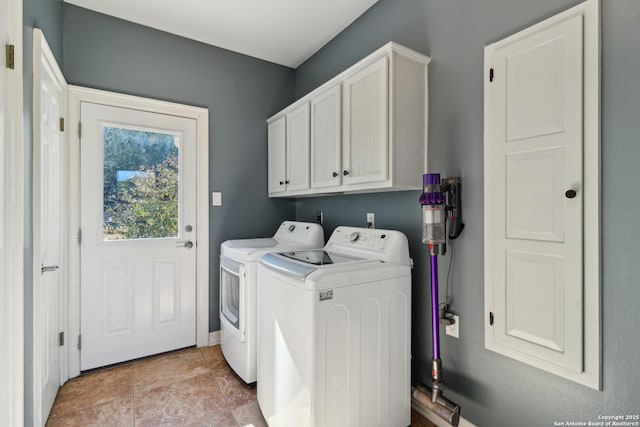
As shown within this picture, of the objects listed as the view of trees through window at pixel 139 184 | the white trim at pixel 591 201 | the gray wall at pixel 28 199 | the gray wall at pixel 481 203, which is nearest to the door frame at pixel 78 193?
the view of trees through window at pixel 139 184

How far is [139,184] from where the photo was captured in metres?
2.53

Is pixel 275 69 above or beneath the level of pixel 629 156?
→ above

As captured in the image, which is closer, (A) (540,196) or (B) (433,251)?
(A) (540,196)

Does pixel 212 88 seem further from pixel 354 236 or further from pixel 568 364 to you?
pixel 568 364

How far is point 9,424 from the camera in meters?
1.24

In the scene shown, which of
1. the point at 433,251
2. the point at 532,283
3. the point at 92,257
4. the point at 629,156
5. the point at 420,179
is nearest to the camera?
the point at 629,156

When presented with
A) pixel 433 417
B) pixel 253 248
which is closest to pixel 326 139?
pixel 253 248

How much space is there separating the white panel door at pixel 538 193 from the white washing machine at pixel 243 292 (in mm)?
1374

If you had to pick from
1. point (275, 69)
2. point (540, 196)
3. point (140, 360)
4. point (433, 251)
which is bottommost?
point (140, 360)

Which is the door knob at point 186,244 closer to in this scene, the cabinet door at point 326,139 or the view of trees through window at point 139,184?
the view of trees through window at point 139,184

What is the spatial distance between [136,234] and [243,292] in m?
1.12

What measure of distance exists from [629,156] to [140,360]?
3.23 metres

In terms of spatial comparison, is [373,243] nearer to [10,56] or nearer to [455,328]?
[455,328]

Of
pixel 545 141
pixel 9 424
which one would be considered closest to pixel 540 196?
pixel 545 141
